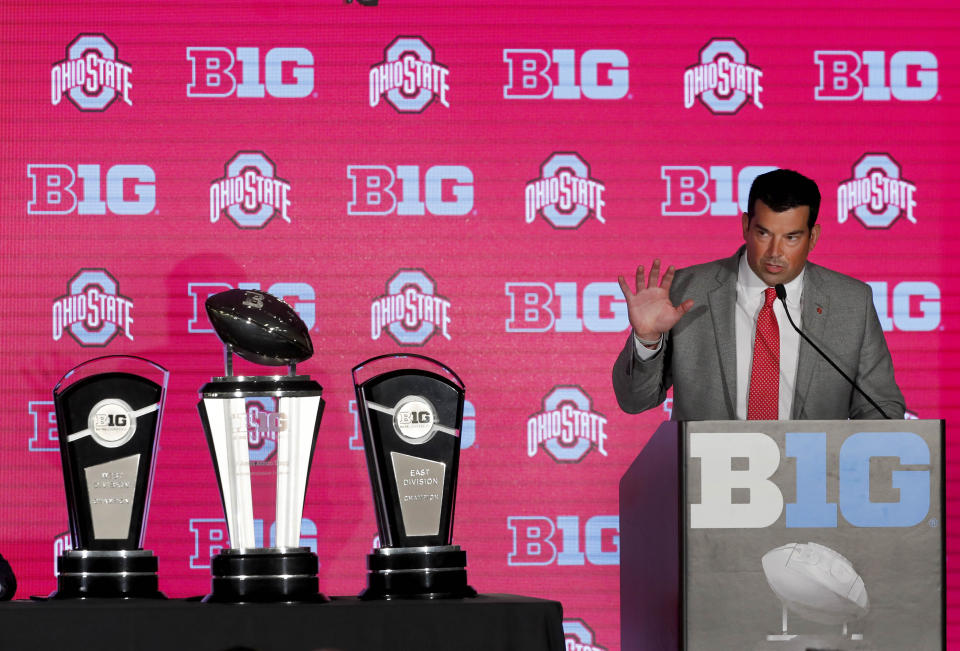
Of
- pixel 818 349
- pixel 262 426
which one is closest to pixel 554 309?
pixel 818 349

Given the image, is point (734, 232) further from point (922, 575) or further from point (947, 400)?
point (922, 575)

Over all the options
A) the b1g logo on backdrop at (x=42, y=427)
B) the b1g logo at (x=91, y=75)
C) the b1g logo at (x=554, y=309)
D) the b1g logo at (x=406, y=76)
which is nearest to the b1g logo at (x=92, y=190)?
the b1g logo at (x=91, y=75)

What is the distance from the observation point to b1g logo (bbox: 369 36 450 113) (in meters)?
3.99

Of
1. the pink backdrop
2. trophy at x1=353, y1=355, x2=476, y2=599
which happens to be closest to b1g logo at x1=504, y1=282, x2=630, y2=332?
the pink backdrop

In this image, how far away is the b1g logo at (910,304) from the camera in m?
3.99

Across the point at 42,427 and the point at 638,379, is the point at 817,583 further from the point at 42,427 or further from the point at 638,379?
the point at 42,427

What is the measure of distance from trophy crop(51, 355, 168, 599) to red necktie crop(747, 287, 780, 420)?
1363 mm

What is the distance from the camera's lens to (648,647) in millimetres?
2617

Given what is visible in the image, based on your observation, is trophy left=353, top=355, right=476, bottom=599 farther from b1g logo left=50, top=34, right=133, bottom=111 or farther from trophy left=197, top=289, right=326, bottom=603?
b1g logo left=50, top=34, right=133, bottom=111

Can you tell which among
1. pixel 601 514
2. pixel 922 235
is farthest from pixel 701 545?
pixel 922 235

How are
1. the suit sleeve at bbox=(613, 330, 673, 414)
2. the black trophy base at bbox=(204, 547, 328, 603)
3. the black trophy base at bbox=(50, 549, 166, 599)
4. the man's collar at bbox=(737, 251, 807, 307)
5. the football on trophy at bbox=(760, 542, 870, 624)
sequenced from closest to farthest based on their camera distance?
the football on trophy at bbox=(760, 542, 870, 624), the black trophy base at bbox=(204, 547, 328, 603), the black trophy base at bbox=(50, 549, 166, 599), the suit sleeve at bbox=(613, 330, 673, 414), the man's collar at bbox=(737, 251, 807, 307)

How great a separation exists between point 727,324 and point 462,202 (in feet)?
4.25

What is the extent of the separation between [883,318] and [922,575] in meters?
1.82

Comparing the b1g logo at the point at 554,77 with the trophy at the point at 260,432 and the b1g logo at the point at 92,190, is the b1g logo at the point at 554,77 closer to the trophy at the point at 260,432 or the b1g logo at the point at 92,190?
the b1g logo at the point at 92,190
